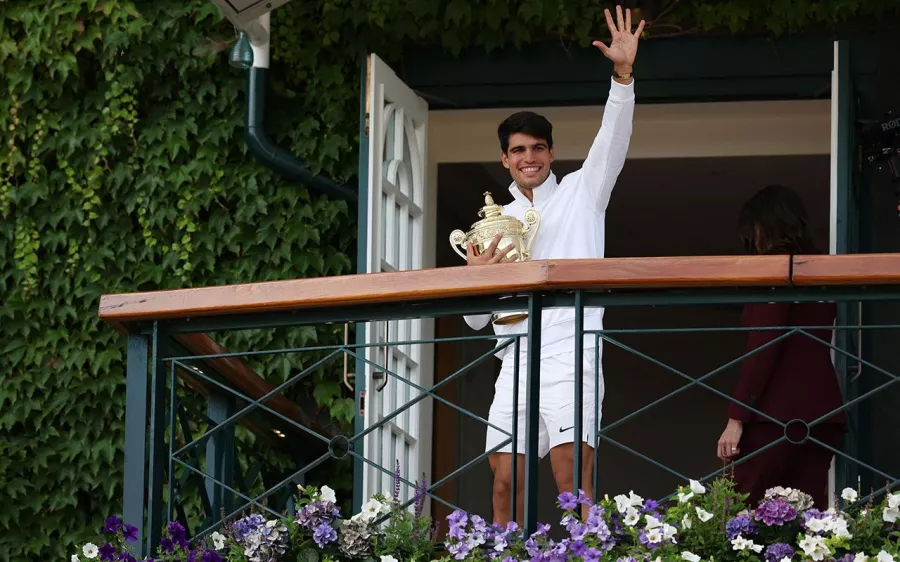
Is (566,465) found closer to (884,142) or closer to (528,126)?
(528,126)

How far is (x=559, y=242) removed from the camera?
13.7ft

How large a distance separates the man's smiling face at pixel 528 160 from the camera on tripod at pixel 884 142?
60.5 inches

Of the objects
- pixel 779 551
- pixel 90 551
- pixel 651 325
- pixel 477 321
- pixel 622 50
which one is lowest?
pixel 90 551

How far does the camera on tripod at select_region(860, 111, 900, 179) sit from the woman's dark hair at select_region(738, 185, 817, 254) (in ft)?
3.23

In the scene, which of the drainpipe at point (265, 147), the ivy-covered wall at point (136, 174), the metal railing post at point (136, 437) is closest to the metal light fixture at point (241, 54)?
the drainpipe at point (265, 147)

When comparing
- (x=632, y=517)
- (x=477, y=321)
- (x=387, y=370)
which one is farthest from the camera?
(x=477, y=321)

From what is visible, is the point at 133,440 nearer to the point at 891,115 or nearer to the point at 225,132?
the point at 225,132

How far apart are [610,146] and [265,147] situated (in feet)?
6.83

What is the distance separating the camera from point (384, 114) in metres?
5.50

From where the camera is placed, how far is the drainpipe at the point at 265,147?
5.77 meters

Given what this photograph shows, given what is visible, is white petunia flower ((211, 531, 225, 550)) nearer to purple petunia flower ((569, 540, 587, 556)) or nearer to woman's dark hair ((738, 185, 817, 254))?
purple petunia flower ((569, 540, 587, 556))

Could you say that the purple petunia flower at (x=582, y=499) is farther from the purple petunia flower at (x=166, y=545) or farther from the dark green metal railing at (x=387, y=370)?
the purple petunia flower at (x=166, y=545)

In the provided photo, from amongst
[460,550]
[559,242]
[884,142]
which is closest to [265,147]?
[559,242]

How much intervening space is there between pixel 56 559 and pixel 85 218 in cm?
137
